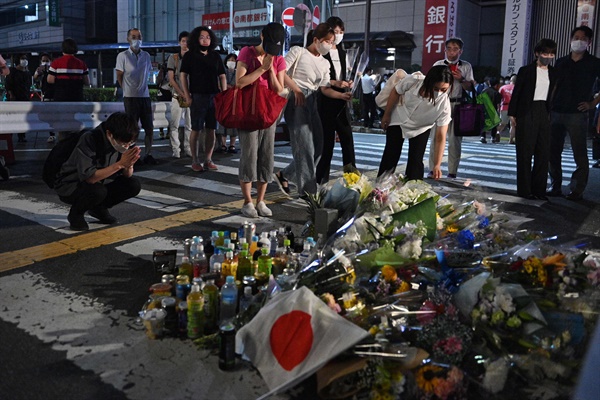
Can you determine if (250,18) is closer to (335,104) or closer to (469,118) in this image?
(469,118)

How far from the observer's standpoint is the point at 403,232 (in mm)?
3658

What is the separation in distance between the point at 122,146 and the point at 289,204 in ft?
7.63

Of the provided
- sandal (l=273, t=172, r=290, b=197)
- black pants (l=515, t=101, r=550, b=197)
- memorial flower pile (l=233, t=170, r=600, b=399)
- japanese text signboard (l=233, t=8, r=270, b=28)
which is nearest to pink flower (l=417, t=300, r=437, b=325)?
memorial flower pile (l=233, t=170, r=600, b=399)

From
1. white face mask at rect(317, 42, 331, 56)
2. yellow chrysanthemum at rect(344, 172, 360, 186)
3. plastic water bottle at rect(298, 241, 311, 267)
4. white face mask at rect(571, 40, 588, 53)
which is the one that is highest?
white face mask at rect(571, 40, 588, 53)

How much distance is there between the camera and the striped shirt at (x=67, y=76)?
973 centimetres

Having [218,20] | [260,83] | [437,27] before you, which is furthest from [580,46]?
[218,20]

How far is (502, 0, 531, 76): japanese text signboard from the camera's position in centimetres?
2331

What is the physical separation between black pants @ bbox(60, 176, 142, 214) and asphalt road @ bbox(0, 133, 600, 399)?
24 centimetres

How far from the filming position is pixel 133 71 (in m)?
8.74

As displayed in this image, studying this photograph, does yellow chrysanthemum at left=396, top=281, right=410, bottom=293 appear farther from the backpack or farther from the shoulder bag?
the backpack

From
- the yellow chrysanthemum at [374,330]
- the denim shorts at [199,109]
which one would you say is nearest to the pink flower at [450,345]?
the yellow chrysanthemum at [374,330]

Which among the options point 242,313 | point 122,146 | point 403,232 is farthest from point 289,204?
point 242,313

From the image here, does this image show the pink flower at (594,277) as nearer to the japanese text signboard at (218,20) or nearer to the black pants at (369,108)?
the black pants at (369,108)

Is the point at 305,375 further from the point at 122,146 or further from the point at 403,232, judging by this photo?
the point at 122,146
